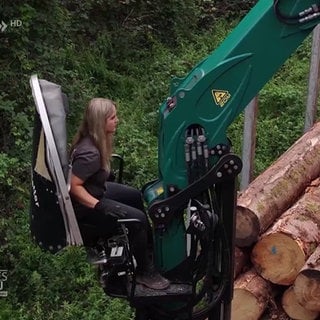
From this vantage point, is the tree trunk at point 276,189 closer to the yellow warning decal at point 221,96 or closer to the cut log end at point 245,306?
the cut log end at point 245,306

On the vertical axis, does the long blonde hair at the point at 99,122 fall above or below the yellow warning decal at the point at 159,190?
above

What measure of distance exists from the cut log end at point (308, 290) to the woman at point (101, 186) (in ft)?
4.75

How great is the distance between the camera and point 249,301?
243 inches

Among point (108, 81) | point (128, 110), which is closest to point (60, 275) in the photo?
point (128, 110)

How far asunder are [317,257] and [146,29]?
25.2 ft

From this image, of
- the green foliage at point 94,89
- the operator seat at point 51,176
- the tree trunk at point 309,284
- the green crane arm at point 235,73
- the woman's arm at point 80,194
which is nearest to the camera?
the operator seat at point 51,176

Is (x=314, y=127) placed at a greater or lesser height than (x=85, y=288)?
greater

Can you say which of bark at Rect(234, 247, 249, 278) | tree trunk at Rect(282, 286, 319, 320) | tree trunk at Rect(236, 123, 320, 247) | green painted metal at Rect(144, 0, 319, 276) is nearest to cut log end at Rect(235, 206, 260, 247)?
tree trunk at Rect(236, 123, 320, 247)

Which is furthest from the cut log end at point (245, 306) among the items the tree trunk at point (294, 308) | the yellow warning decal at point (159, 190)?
the yellow warning decal at point (159, 190)

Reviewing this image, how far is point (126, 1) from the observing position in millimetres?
12328

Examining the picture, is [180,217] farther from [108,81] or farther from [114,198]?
[108,81]

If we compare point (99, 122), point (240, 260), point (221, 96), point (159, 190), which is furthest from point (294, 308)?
point (99, 122)

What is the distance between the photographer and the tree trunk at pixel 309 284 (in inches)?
228

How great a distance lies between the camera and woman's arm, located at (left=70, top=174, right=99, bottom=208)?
15.3 feet
